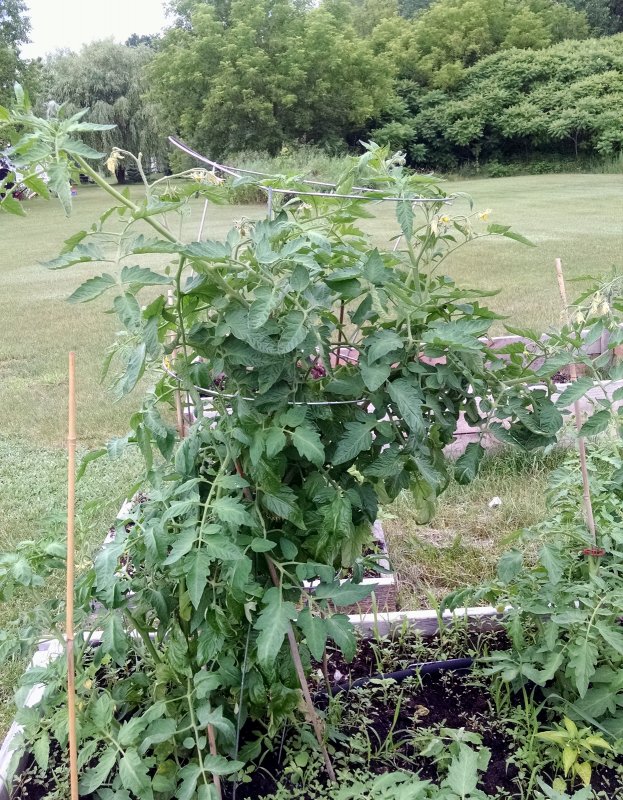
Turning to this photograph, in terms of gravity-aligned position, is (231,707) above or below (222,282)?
below

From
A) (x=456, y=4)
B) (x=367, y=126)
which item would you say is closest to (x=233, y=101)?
(x=367, y=126)

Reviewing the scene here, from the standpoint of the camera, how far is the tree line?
72.1 ft

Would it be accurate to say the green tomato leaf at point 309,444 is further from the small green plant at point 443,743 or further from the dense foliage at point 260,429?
the small green plant at point 443,743

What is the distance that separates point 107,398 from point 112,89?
82.0ft

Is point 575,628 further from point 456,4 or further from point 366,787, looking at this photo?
point 456,4

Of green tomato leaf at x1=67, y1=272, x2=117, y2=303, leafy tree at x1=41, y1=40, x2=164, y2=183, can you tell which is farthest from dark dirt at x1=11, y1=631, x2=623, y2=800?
leafy tree at x1=41, y1=40, x2=164, y2=183

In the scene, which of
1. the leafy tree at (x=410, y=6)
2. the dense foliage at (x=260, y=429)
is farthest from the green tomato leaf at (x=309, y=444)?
the leafy tree at (x=410, y=6)

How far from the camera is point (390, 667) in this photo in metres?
2.06

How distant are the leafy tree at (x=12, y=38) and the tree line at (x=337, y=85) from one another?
0.05m

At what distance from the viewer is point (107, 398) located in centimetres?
486

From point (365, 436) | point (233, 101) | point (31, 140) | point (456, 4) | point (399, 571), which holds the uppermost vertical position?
point (456, 4)

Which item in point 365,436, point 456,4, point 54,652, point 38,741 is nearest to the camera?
point 365,436

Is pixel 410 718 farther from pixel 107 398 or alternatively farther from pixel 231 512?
pixel 107 398

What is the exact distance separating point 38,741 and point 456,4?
3150 cm
